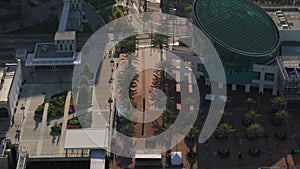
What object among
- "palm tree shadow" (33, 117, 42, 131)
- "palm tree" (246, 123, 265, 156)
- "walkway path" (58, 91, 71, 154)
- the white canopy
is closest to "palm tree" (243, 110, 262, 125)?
"palm tree" (246, 123, 265, 156)

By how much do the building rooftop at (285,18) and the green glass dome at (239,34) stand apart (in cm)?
590

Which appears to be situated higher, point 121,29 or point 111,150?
point 121,29

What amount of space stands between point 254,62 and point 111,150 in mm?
44532

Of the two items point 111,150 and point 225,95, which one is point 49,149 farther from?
point 225,95

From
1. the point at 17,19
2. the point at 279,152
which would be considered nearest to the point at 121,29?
the point at 17,19

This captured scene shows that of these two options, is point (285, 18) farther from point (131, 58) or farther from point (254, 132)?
point (254, 132)

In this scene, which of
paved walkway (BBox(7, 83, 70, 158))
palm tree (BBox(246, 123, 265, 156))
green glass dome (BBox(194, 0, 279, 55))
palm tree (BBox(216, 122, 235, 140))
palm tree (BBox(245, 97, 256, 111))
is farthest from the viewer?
green glass dome (BBox(194, 0, 279, 55))

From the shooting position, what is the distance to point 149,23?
195 m

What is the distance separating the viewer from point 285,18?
177m

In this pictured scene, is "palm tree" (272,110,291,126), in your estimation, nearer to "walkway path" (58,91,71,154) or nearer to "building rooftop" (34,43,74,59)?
"walkway path" (58,91,71,154)

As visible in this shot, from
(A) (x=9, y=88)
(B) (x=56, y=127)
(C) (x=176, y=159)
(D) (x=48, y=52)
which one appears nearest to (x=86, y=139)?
(B) (x=56, y=127)

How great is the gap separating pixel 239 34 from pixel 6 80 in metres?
60.3

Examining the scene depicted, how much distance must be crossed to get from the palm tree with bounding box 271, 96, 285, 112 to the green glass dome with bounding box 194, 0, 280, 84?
11.2 m

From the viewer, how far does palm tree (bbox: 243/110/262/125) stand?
148m
